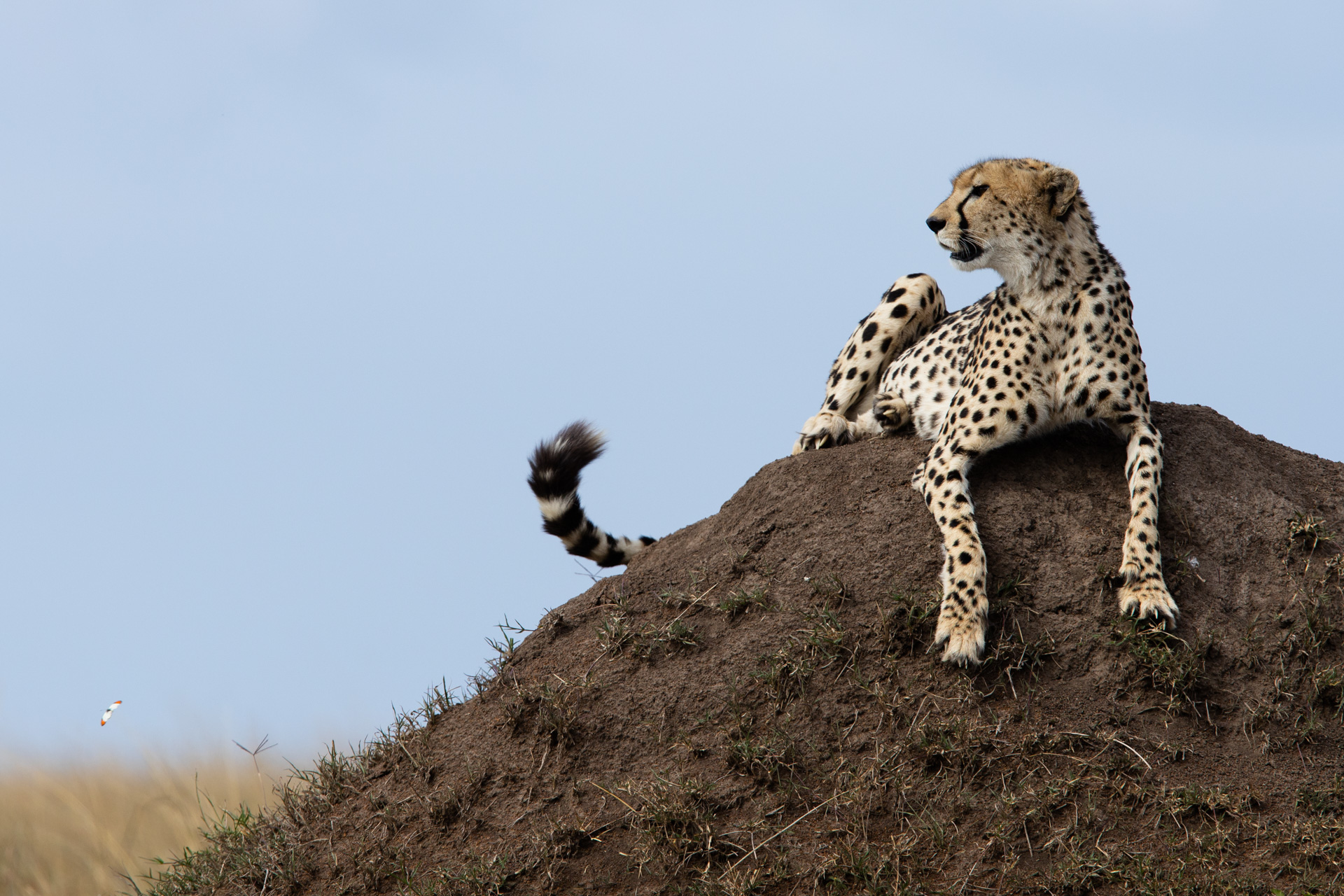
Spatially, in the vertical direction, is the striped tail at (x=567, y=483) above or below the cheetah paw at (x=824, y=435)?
above

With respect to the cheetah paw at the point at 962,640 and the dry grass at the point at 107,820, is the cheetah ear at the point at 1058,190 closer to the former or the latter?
Answer: the cheetah paw at the point at 962,640

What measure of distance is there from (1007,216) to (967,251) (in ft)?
0.65

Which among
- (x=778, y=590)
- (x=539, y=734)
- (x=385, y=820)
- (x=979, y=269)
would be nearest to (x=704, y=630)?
(x=778, y=590)

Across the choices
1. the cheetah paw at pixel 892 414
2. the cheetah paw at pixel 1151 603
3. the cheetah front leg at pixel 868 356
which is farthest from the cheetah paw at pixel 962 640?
the cheetah front leg at pixel 868 356

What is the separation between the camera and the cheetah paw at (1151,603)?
4363 millimetres

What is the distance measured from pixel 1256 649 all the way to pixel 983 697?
43.7 inches

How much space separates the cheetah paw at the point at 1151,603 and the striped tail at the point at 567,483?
239 cm

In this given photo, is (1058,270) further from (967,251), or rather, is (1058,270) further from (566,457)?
(566,457)

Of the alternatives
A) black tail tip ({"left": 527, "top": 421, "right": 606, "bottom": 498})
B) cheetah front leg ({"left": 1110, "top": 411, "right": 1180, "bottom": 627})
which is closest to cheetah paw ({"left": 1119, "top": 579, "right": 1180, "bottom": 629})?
cheetah front leg ({"left": 1110, "top": 411, "right": 1180, "bottom": 627})

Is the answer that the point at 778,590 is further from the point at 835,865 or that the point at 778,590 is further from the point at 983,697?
the point at 835,865

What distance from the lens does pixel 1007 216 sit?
4746 millimetres

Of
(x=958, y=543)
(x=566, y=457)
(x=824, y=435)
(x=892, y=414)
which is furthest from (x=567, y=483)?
(x=958, y=543)

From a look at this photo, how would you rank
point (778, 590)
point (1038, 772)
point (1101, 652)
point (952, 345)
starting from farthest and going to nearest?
1. point (952, 345)
2. point (778, 590)
3. point (1101, 652)
4. point (1038, 772)

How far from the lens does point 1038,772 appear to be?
4.07 metres
